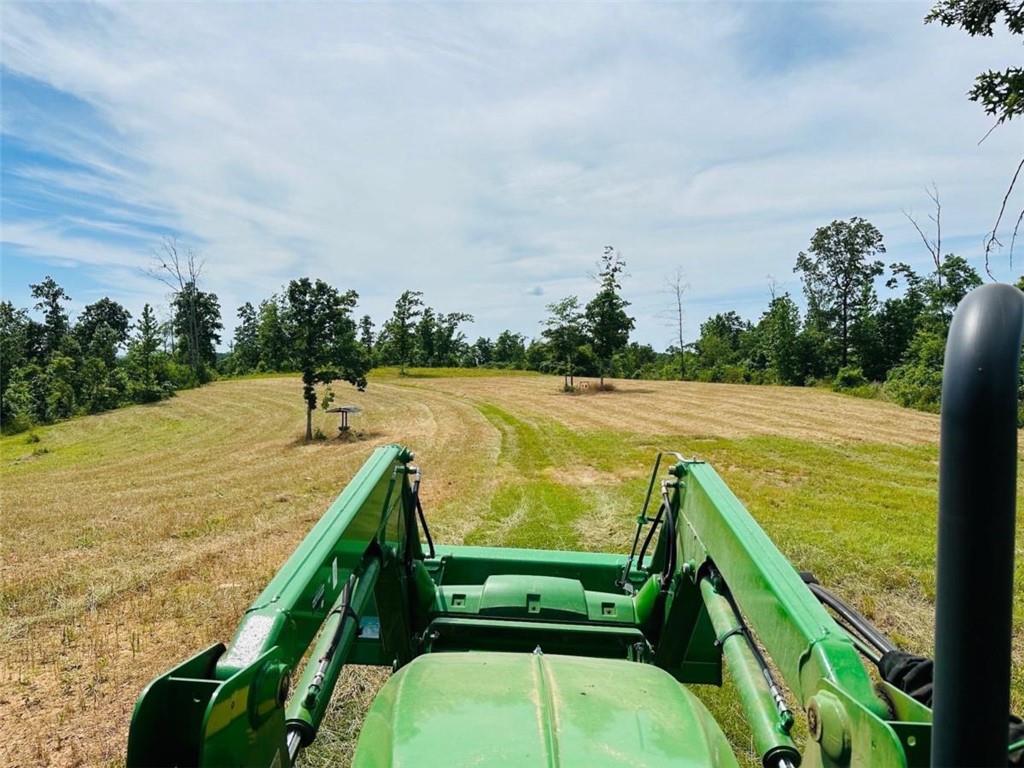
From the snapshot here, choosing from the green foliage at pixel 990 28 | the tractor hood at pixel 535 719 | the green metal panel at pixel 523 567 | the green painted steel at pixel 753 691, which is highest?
the green foliage at pixel 990 28

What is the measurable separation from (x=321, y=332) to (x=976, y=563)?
17601mm

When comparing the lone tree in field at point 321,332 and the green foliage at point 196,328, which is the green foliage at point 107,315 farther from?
the lone tree in field at point 321,332

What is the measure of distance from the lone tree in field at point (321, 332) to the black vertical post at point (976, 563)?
679 inches

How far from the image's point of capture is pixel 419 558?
324 cm

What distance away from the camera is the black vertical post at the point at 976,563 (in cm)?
59

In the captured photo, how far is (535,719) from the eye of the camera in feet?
4.22

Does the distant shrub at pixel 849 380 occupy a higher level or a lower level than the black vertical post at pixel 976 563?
lower

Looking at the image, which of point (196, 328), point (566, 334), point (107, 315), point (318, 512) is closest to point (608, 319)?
point (566, 334)

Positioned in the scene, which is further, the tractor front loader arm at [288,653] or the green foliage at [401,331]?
the green foliage at [401,331]

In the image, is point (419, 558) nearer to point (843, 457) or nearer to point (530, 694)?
point (530, 694)

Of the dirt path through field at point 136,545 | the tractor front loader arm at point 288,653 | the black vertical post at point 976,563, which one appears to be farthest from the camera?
the dirt path through field at point 136,545

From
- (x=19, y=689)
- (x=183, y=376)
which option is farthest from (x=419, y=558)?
(x=183, y=376)

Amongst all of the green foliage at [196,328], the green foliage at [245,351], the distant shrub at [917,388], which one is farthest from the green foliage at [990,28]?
the green foliage at [245,351]

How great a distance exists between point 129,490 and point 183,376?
29.5 metres
